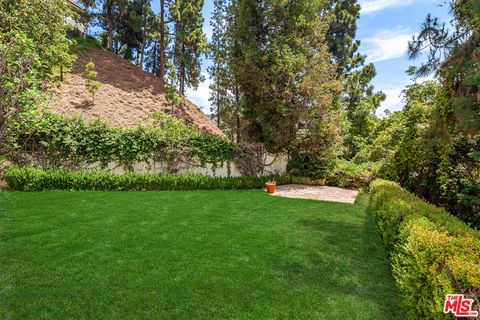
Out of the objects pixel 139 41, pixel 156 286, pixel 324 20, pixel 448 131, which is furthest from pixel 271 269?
pixel 139 41

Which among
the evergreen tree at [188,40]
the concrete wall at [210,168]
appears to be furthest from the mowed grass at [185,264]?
the evergreen tree at [188,40]

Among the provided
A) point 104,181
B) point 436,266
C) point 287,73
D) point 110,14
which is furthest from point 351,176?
point 110,14

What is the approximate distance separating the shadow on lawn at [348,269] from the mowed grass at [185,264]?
16 mm

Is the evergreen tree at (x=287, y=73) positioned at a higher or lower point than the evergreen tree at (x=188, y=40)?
lower

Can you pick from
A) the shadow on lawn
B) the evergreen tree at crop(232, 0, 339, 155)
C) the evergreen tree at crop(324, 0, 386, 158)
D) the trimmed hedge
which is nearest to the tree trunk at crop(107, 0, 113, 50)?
the evergreen tree at crop(232, 0, 339, 155)

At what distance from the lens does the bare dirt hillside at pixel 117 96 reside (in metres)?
17.0

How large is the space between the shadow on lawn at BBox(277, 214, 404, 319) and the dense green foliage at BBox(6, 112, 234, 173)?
736 cm

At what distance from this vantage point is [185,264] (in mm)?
3832

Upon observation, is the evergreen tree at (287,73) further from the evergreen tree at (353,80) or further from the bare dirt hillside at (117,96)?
the bare dirt hillside at (117,96)

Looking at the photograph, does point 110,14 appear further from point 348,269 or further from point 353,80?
point 348,269

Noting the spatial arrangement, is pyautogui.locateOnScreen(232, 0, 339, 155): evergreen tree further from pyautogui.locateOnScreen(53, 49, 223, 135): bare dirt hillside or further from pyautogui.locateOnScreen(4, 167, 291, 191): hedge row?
pyautogui.locateOnScreen(53, 49, 223, 135): bare dirt hillside

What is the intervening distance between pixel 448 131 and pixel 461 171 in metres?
1.90

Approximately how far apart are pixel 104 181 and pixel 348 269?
27.9ft

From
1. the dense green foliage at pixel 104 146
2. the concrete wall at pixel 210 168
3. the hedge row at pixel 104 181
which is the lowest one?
the hedge row at pixel 104 181
